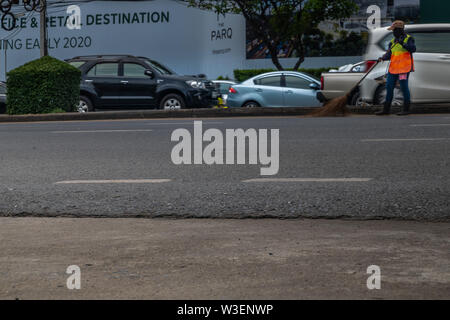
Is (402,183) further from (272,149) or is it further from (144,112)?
→ (144,112)

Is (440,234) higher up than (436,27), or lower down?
Result: lower down

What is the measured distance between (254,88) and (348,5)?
12.2 meters

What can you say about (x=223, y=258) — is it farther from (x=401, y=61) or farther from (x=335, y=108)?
(x=335, y=108)

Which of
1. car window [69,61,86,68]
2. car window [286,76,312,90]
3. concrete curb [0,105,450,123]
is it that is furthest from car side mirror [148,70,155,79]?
car window [286,76,312,90]

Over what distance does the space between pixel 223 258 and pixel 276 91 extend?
14.1 metres

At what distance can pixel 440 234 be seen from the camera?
176 inches

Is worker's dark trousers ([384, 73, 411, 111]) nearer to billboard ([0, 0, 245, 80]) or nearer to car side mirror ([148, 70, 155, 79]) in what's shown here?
car side mirror ([148, 70, 155, 79])

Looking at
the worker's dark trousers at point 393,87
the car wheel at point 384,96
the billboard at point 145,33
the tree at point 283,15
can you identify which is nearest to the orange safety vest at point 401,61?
the worker's dark trousers at point 393,87

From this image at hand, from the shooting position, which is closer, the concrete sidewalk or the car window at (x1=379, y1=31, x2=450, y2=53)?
the concrete sidewalk

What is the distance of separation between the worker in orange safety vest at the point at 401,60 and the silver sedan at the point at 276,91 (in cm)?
384

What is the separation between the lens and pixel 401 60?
530 inches

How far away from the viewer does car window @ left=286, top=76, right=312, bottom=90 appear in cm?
1789

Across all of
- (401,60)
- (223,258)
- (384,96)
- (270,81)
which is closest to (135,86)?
(270,81)

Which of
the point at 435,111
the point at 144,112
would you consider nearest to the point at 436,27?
the point at 435,111
